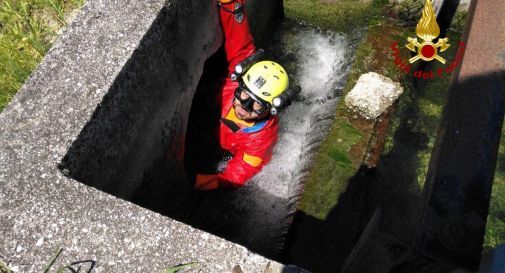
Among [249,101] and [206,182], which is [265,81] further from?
[206,182]

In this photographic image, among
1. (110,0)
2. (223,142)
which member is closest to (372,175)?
(223,142)

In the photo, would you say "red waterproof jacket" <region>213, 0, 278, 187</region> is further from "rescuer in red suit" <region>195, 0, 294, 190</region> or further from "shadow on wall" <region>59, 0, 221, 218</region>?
"shadow on wall" <region>59, 0, 221, 218</region>

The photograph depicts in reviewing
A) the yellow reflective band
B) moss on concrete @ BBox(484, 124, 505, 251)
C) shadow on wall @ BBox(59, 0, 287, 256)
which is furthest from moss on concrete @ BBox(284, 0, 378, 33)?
the yellow reflective band

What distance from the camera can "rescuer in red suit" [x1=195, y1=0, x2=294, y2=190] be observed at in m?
4.02

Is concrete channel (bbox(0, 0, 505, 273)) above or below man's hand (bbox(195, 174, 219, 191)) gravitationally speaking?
above

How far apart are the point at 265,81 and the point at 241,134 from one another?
0.65m

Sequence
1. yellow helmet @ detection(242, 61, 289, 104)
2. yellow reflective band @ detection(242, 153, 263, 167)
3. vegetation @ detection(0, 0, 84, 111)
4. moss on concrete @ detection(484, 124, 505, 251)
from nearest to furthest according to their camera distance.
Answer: vegetation @ detection(0, 0, 84, 111), yellow helmet @ detection(242, 61, 289, 104), yellow reflective band @ detection(242, 153, 263, 167), moss on concrete @ detection(484, 124, 505, 251)

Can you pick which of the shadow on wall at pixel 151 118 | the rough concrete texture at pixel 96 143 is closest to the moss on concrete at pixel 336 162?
the shadow on wall at pixel 151 118

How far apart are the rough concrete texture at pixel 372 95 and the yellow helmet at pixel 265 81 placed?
39.9 inches

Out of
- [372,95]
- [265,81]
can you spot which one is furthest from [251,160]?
[372,95]

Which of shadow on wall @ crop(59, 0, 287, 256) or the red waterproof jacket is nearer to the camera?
shadow on wall @ crop(59, 0, 287, 256)

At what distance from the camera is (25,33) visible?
13.2 ft

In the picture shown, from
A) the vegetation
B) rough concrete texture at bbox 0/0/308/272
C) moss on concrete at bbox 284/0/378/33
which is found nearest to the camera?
rough concrete texture at bbox 0/0/308/272

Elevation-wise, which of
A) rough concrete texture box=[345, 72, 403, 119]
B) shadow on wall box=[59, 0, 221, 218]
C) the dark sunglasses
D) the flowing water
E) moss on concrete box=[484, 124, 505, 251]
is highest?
shadow on wall box=[59, 0, 221, 218]
